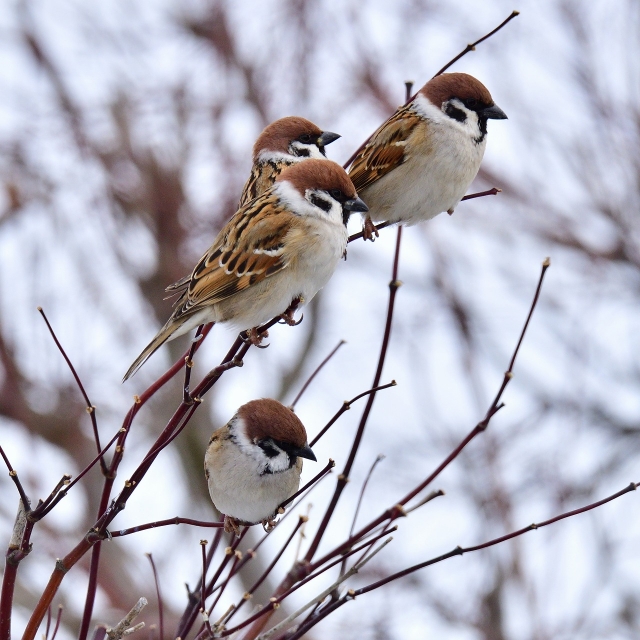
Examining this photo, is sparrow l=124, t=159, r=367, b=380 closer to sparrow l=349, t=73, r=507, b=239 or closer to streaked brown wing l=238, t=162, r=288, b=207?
sparrow l=349, t=73, r=507, b=239

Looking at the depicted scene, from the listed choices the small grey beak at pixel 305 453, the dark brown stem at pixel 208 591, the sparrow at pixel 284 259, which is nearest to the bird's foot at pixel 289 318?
the sparrow at pixel 284 259

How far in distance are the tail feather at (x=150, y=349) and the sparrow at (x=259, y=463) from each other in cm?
40

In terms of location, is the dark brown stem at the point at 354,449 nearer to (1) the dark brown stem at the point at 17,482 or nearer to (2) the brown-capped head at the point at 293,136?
(1) the dark brown stem at the point at 17,482

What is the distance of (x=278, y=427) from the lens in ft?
10.8

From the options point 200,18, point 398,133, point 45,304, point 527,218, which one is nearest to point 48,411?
point 45,304

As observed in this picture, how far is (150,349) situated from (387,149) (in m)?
1.37

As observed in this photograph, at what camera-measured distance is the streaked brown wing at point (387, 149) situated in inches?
150

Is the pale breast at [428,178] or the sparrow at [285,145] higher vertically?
the sparrow at [285,145]

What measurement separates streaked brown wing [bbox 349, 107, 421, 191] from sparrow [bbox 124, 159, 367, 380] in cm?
57

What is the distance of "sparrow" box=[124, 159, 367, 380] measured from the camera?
10.7 ft

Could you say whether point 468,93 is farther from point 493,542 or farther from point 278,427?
point 493,542

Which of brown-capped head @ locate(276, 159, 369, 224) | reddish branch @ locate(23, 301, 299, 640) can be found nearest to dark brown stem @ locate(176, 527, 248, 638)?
reddish branch @ locate(23, 301, 299, 640)

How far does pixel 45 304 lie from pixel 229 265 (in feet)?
18.6

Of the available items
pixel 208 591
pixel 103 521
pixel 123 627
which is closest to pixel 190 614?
pixel 208 591
